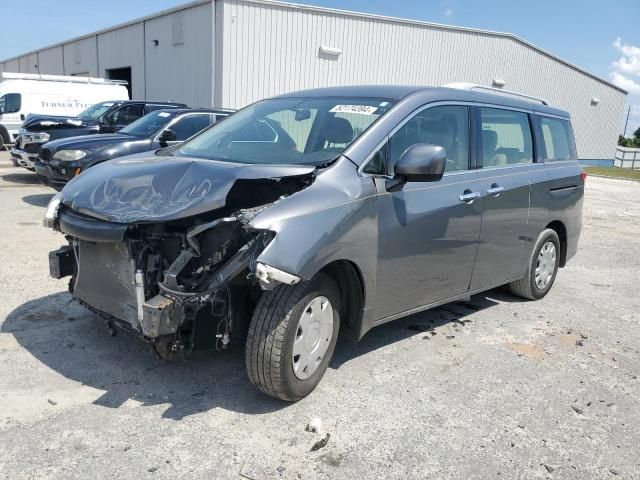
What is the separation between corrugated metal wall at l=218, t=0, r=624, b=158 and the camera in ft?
60.8

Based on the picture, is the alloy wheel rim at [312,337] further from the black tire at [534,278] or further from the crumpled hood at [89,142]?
the crumpled hood at [89,142]

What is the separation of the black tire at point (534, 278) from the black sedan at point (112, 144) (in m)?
4.67

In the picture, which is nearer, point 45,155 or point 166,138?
point 166,138

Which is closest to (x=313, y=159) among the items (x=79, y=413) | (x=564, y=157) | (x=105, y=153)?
(x=79, y=413)

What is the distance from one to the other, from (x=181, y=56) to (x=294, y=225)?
19415 mm

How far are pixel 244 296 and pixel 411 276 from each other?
4.00ft

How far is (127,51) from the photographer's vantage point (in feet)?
82.7

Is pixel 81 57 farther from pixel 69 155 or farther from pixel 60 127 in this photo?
pixel 69 155

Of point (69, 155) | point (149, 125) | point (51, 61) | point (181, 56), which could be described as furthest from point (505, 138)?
point (51, 61)

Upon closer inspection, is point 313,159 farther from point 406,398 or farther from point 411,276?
point 406,398

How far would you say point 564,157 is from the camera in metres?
6.01

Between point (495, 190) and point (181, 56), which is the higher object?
point (181, 56)

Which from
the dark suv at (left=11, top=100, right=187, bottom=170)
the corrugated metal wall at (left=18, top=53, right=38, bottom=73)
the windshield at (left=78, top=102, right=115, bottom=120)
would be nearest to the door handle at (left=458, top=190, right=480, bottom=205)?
the dark suv at (left=11, top=100, right=187, bottom=170)

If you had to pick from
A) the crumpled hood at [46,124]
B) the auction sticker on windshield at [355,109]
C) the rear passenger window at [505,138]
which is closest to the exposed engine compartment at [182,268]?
the auction sticker on windshield at [355,109]
